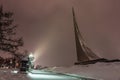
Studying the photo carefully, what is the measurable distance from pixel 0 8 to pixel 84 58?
18818mm

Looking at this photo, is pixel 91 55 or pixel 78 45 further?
pixel 78 45

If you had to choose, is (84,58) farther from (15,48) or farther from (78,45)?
(15,48)

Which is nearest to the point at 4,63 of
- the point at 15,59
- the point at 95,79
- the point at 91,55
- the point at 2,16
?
the point at 15,59

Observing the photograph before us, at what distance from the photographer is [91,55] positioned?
157ft

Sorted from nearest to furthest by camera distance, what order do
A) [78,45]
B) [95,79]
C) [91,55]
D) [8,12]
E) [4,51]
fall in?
[95,79] → [4,51] → [8,12] → [91,55] → [78,45]

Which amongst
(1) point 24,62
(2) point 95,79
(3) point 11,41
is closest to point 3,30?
(3) point 11,41

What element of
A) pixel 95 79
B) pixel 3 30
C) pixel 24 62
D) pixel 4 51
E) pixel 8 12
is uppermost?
pixel 8 12

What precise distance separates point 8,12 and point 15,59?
7485mm

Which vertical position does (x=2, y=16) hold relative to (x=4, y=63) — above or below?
above

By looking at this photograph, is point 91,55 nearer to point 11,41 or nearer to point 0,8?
point 11,41

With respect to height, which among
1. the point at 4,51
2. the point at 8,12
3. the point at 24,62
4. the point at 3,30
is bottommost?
the point at 24,62

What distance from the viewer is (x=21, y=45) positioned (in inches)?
1618

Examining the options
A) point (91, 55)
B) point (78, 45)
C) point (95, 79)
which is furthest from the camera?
point (78, 45)

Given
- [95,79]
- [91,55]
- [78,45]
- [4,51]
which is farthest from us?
[78,45]
